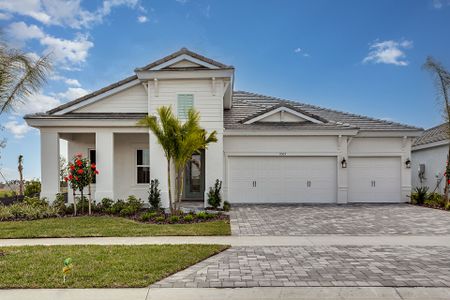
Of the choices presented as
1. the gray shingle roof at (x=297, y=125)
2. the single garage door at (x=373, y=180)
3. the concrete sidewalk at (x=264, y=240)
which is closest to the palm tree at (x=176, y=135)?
the concrete sidewalk at (x=264, y=240)

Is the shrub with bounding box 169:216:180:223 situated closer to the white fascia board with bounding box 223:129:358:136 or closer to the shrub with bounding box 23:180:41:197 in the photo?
the white fascia board with bounding box 223:129:358:136

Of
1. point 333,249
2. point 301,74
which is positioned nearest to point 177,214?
point 333,249

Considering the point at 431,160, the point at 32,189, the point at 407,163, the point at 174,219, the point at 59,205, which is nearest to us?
the point at 174,219

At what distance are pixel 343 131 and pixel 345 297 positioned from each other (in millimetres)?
11261

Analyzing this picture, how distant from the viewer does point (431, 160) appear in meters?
18.6

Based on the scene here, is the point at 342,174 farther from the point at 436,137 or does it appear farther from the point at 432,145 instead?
the point at 436,137

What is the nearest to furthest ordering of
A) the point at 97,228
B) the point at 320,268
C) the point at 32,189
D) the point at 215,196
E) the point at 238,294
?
the point at 238,294, the point at 320,268, the point at 97,228, the point at 215,196, the point at 32,189

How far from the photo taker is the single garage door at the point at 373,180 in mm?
15227

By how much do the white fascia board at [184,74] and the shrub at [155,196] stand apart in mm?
4448

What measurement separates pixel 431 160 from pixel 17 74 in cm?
2130

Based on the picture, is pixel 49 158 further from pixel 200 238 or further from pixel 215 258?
pixel 215 258

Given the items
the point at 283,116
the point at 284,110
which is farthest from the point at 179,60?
the point at 283,116

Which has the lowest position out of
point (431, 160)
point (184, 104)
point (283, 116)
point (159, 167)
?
point (159, 167)

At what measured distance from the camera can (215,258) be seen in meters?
6.06
